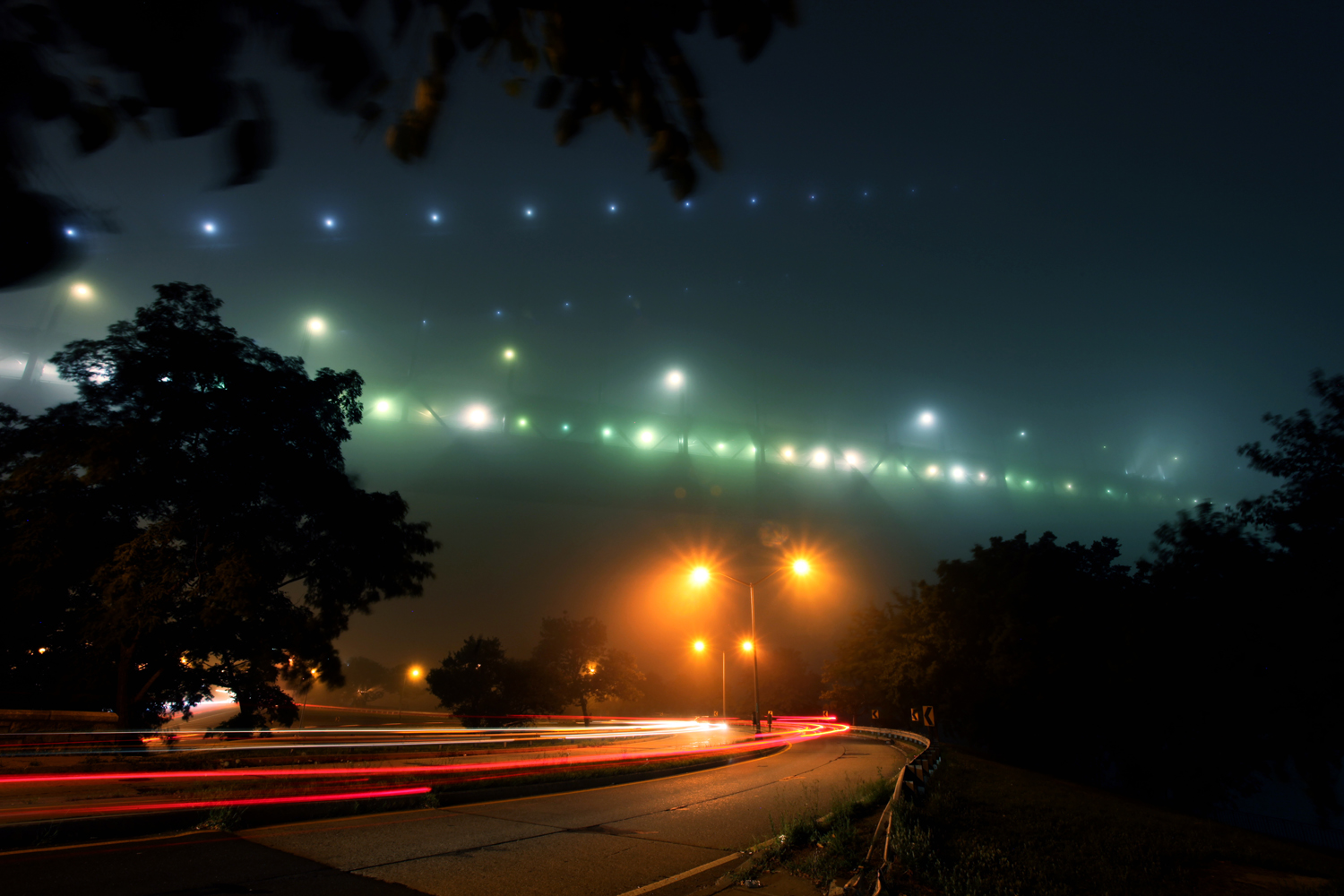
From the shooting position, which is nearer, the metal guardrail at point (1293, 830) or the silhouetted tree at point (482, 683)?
the metal guardrail at point (1293, 830)

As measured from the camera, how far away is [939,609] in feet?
137

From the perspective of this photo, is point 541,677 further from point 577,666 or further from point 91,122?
point 91,122

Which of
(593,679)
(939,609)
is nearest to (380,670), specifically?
(593,679)

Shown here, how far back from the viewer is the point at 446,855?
6891 millimetres

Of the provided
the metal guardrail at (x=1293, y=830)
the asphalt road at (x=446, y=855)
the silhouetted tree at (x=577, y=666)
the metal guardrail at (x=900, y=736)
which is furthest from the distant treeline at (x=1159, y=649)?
the silhouetted tree at (x=577, y=666)

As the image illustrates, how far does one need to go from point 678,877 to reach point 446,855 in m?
2.65

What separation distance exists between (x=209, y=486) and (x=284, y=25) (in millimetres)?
20907

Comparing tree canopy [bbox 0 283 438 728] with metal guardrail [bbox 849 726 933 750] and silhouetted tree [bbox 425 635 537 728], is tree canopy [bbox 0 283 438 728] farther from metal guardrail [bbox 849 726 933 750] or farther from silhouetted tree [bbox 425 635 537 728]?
silhouetted tree [bbox 425 635 537 728]

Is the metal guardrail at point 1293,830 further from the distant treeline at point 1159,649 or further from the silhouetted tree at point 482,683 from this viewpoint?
the silhouetted tree at point 482,683

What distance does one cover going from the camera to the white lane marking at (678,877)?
5.77 m

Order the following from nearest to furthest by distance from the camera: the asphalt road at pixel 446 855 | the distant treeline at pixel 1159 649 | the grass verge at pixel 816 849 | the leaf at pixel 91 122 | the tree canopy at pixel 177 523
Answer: the leaf at pixel 91 122 → the asphalt road at pixel 446 855 → the grass verge at pixel 816 849 → the tree canopy at pixel 177 523 → the distant treeline at pixel 1159 649

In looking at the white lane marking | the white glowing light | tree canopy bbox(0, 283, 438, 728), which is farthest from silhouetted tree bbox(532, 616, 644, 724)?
the white lane marking

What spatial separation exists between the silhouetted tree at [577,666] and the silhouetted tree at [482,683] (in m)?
2.46

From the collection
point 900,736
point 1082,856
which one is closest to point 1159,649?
point 900,736
